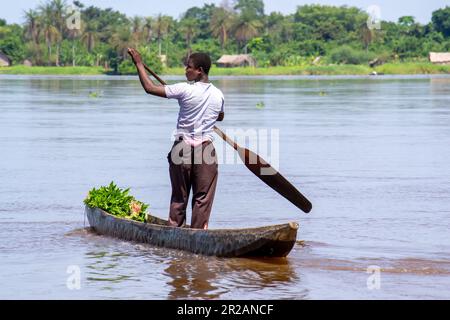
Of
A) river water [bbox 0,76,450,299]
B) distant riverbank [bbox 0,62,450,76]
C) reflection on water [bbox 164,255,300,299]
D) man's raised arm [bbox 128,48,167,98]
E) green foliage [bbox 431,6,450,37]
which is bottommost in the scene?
distant riverbank [bbox 0,62,450,76]

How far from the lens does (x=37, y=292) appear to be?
33.2ft

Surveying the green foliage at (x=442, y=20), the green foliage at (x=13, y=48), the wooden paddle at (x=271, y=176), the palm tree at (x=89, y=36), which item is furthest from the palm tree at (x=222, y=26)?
the wooden paddle at (x=271, y=176)

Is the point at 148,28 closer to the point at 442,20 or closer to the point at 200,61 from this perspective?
the point at 442,20

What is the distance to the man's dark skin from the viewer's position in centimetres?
1084

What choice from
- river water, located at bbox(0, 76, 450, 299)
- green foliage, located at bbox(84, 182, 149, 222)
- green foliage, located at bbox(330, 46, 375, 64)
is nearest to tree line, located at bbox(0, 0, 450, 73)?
green foliage, located at bbox(330, 46, 375, 64)

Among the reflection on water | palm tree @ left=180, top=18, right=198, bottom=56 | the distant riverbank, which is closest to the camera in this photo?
the reflection on water

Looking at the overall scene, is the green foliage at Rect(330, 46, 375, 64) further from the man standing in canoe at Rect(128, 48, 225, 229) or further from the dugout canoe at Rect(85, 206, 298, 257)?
the man standing in canoe at Rect(128, 48, 225, 229)

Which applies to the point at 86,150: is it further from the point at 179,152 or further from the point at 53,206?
the point at 179,152

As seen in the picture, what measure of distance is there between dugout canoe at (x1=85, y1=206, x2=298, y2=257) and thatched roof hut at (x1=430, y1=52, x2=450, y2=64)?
119544mm

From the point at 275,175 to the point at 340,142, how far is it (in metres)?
15.1

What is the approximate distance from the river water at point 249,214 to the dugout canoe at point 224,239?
0.11 meters

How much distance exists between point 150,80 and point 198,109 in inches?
25.9

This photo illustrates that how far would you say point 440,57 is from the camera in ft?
424
